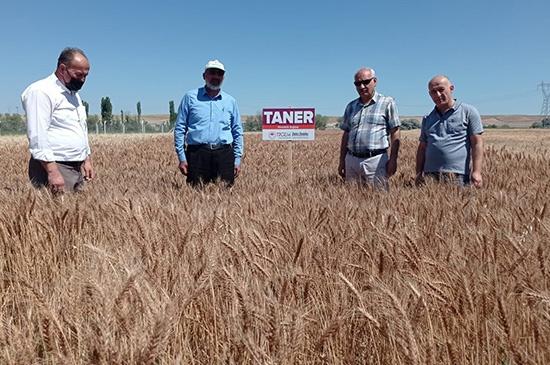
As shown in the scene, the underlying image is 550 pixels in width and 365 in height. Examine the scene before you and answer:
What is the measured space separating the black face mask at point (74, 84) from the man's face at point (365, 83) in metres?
2.63

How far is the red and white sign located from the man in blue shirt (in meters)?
1.40

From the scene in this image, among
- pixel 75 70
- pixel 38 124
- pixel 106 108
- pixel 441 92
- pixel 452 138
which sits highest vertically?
pixel 106 108

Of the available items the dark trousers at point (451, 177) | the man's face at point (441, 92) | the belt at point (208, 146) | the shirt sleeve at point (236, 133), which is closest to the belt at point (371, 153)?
the dark trousers at point (451, 177)

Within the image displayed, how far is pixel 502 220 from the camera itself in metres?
2.01

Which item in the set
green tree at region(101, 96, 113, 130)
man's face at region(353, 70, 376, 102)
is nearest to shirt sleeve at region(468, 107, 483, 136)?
man's face at region(353, 70, 376, 102)

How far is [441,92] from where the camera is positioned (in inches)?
145

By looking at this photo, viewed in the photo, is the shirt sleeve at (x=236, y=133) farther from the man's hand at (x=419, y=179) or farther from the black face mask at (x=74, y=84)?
the man's hand at (x=419, y=179)

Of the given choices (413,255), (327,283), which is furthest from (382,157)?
(327,283)

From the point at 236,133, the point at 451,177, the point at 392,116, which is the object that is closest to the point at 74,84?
the point at 236,133

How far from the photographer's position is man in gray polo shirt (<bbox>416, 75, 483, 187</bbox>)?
3.69 meters

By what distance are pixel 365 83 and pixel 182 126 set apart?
79.8 inches

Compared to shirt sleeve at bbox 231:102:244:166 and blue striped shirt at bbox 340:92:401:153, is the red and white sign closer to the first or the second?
shirt sleeve at bbox 231:102:244:166

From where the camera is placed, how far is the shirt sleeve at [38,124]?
2.89 meters

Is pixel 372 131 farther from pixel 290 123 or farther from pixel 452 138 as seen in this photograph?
pixel 290 123
